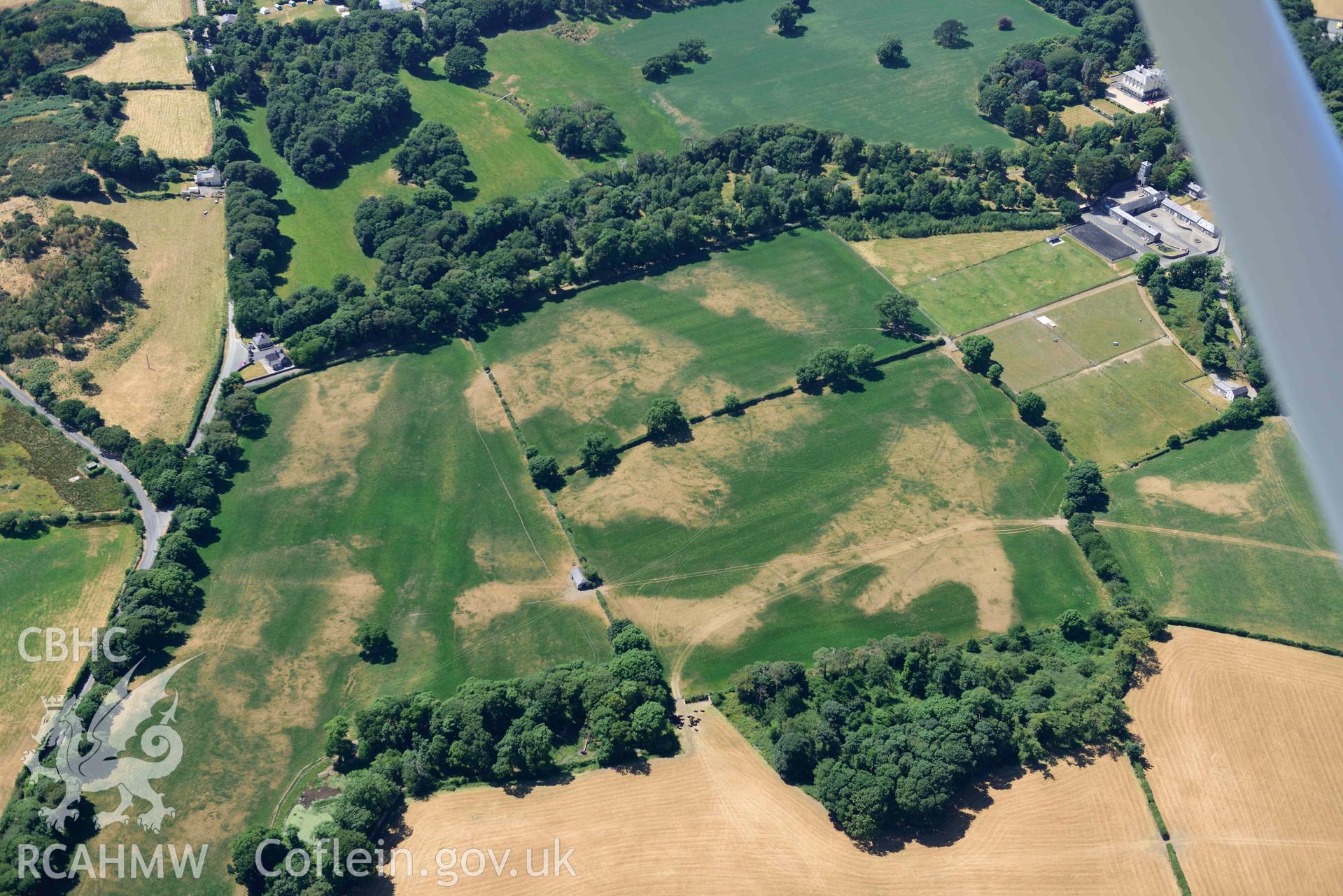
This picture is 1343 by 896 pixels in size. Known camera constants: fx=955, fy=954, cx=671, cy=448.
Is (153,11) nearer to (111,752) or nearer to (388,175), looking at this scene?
(388,175)

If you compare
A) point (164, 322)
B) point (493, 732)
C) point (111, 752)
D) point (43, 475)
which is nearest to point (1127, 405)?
point (493, 732)

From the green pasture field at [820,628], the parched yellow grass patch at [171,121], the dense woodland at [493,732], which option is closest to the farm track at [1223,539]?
the green pasture field at [820,628]

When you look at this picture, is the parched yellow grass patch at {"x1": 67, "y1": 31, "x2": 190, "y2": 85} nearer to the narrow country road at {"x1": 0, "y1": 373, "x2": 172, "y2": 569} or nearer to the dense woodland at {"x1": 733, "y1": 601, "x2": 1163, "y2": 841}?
the narrow country road at {"x1": 0, "y1": 373, "x2": 172, "y2": 569}

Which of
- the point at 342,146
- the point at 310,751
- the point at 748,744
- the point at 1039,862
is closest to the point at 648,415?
the point at 748,744

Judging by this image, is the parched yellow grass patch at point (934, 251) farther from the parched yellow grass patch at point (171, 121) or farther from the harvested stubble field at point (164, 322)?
the parched yellow grass patch at point (171, 121)

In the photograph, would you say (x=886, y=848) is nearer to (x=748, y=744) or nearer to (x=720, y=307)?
(x=748, y=744)
